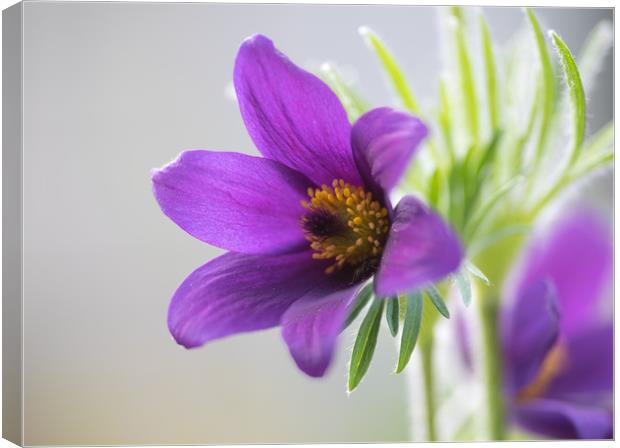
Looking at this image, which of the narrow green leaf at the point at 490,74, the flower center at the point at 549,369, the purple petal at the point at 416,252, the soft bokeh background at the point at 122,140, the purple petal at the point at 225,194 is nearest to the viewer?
the purple petal at the point at 416,252

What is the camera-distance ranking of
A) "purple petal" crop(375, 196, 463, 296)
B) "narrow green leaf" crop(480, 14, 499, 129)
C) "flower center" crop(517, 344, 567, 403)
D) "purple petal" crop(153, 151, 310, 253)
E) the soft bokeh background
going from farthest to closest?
the soft bokeh background
"flower center" crop(517, 344, 567, 403)
"narrow green leaf" crop(480, 14, 499, 129)
"purple petal" crop(153, 151, 310, 253)
"purple petal" crop(375, 196, 463, 296)

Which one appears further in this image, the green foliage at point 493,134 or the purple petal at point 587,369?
the purple petal at point 587,369

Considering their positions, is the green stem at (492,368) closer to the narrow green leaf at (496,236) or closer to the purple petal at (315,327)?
the narrow green leaf at (496,236)

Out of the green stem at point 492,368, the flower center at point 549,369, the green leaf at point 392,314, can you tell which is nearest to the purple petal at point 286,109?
the green leaf at point 392,314

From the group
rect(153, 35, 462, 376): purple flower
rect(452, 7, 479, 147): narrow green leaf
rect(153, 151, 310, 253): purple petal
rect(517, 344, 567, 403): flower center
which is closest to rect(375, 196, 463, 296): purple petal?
rect(153, 35, 462, 376): purple flower

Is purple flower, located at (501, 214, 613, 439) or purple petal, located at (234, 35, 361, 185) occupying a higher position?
purple petal, located at (234, 35, 361, 185)

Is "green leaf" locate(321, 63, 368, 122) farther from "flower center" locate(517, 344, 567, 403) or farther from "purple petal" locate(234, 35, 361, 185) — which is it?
"flower center" locate(517, 344, 567, 403)

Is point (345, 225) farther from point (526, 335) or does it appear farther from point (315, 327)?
point (526, 335)
